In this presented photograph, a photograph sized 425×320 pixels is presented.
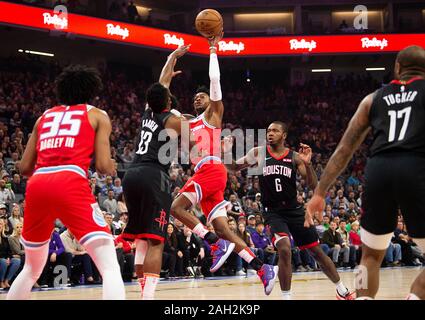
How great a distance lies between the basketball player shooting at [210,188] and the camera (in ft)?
24.6

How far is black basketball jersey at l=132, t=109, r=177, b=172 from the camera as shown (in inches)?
236

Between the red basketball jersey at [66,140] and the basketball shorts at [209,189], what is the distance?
10.5 feet

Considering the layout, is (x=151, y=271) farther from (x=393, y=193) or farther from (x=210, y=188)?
(x=393, y=193)

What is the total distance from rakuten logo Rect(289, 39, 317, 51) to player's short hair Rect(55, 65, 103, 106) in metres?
23.7

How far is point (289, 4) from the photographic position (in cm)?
3058

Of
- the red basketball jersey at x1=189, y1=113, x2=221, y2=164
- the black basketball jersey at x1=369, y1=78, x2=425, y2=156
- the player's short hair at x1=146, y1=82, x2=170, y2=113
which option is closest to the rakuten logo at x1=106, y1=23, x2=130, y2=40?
the red basketball jersey at x1=189, y1=113, x2=221, y2=164

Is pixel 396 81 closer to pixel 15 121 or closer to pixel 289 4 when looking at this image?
pixel 15 121

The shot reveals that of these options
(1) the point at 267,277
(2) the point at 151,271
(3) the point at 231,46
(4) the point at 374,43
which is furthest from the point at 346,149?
(4) the point at 374,43

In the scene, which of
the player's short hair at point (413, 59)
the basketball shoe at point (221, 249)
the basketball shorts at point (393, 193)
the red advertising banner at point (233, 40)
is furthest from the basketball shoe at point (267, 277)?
the red advertising banner at point (233, 40)

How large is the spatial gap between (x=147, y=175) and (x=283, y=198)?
2.57 m

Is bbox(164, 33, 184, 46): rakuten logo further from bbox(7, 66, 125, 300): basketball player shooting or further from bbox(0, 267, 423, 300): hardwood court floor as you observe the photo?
bbox(7, 66, 125, 300): basketball player shooting
